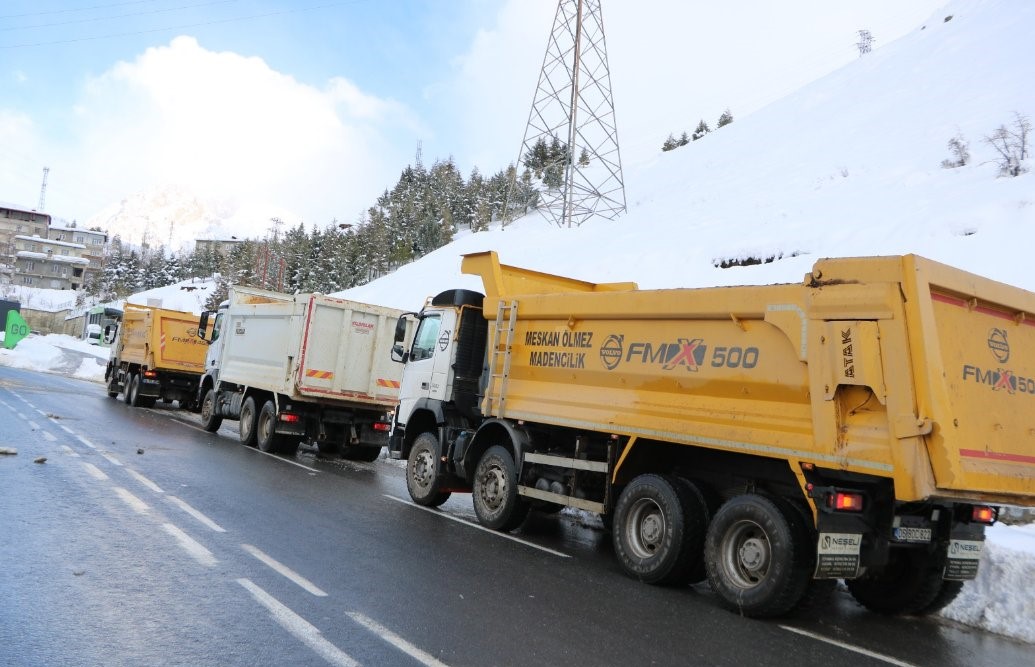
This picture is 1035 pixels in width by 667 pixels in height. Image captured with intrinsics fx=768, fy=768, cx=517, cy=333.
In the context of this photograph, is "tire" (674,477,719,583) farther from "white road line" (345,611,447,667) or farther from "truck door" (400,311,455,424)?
"truck door" (400,311,455,424)

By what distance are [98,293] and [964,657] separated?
137749 mm

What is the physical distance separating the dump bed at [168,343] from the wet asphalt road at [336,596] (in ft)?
43.0

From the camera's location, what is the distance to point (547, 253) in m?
34.9

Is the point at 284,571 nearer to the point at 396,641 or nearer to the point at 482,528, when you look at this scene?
the point at 396,641

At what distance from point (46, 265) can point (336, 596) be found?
141m

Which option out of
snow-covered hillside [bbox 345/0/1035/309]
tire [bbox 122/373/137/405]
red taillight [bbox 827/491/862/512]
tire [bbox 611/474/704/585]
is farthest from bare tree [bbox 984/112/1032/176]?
tire [bbox 122/373/137/405]

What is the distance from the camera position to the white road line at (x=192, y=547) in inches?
250

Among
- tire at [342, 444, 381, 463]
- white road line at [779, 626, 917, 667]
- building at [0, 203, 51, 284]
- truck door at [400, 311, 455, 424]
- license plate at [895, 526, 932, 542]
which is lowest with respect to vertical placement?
white road line at [779, 626, 917, 667]

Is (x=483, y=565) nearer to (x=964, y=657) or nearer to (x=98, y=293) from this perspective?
(x=964, y=657)

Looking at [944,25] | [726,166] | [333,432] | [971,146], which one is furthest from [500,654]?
[944,25]

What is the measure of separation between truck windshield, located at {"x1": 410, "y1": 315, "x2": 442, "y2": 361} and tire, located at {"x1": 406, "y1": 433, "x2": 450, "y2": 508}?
1.17m

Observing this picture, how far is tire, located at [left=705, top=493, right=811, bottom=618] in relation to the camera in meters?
5.95

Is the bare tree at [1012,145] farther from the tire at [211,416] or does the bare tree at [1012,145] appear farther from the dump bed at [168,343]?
the dump bed at [168,343]

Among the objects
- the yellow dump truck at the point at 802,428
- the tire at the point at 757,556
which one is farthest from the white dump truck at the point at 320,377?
the tire at the point at 757,556
